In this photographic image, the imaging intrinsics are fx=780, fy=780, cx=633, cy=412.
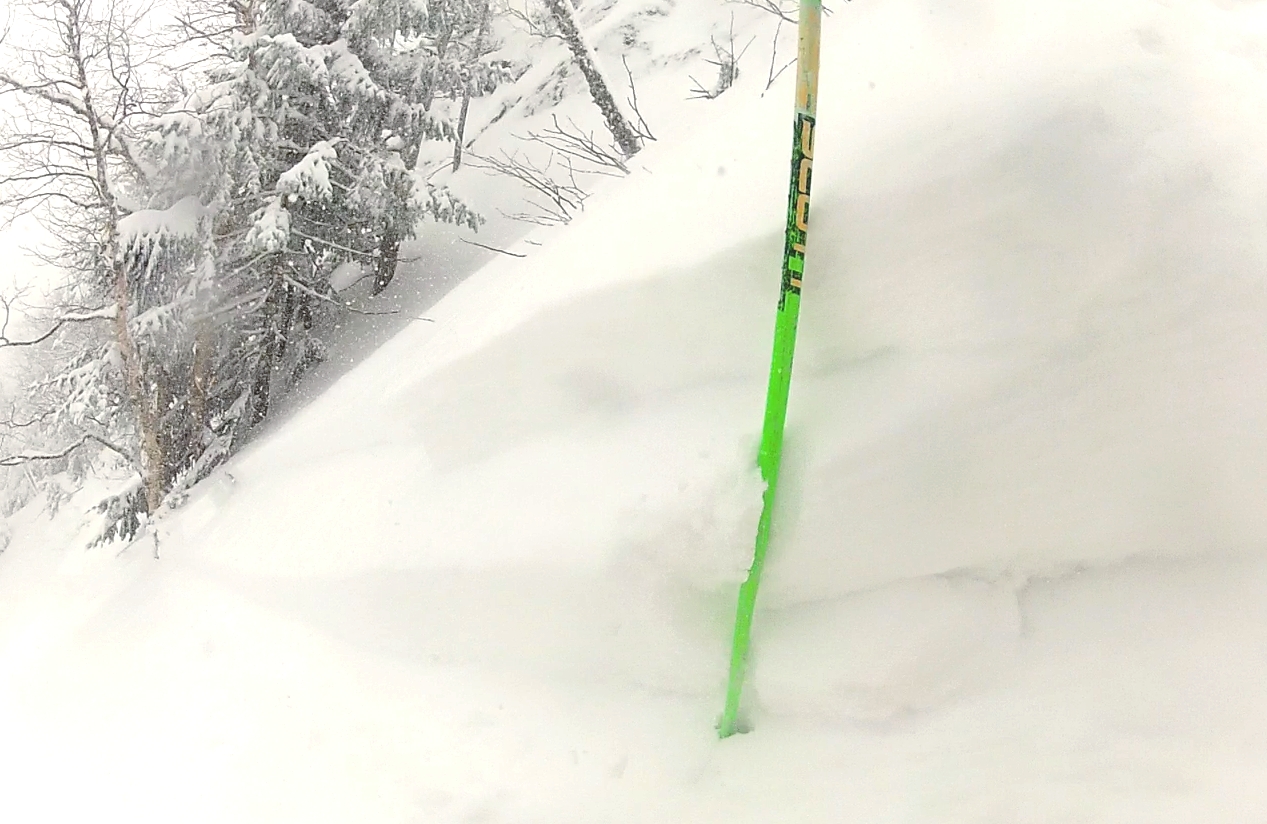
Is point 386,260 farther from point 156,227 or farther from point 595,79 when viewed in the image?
point 595,79

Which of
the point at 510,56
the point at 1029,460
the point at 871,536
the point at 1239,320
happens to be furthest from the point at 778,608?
the point at 510,56

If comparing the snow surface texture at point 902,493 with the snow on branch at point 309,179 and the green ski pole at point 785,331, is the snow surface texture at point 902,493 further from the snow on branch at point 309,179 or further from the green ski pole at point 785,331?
the snow on branch at point 309,179

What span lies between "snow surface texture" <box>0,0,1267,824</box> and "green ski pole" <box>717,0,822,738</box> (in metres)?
0.06

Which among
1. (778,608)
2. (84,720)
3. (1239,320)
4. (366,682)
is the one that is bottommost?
(84,720)

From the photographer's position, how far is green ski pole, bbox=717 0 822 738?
185 centimetres

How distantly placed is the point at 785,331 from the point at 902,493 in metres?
0.50

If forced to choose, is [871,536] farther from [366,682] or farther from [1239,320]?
[366,682]

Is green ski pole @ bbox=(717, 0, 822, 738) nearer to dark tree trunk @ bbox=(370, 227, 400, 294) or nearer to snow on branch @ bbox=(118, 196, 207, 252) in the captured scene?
snow on branch @ bbox=(118, 196, 207, 252)

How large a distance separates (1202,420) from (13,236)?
1039 centimetres

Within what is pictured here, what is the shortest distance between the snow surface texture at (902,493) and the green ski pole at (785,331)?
0.18 feet

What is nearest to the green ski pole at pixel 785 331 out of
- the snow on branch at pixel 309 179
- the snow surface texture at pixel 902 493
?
the snow surface texture at pixel 902 493

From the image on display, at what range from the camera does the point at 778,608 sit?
6.47 feet

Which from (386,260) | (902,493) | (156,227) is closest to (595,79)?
(386,260)

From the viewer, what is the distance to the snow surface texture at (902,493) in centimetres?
178
